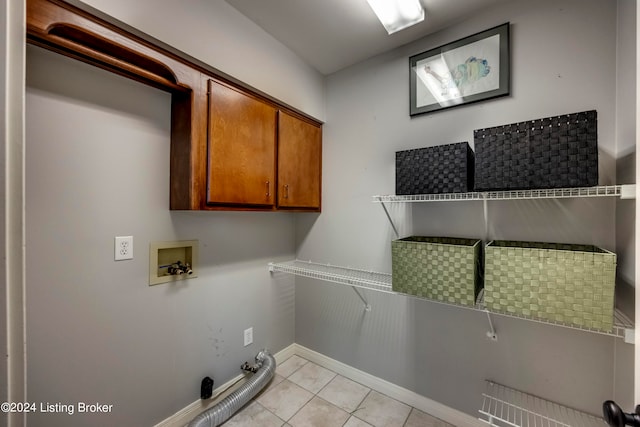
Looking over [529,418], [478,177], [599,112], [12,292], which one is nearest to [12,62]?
[12,292]

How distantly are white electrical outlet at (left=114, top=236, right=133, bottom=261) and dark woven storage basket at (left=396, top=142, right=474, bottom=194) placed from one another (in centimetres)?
146

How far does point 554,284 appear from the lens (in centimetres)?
101

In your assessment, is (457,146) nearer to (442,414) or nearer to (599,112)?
(599,112)

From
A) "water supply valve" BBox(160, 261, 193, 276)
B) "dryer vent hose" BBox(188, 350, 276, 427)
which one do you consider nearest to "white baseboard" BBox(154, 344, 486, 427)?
"dryer vent hose" BBox(188, 350, 276, 427)

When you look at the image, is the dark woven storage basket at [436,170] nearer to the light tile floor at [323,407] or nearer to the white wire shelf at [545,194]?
the white wire shelf at [545,194]

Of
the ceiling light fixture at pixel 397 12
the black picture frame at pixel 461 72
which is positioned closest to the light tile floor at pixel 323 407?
the black picture frame at pixel 461 72

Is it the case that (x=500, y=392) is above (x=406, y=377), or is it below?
above

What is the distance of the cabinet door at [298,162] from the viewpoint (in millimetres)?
1812

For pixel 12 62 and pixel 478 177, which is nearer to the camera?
pixel 12 62

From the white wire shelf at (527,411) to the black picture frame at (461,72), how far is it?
5.30ft

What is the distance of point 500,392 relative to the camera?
4.63 ft

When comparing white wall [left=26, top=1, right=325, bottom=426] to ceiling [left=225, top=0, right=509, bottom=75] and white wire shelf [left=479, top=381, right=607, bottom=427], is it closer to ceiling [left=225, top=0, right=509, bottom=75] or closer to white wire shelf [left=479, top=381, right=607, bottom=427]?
ceiling [left=225, top=0, right=509, bottom=75]

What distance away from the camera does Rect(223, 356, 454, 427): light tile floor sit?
61.4 inches

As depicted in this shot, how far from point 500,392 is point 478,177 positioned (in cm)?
120
